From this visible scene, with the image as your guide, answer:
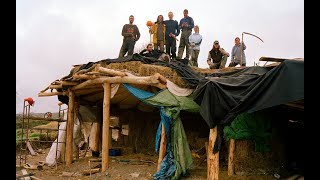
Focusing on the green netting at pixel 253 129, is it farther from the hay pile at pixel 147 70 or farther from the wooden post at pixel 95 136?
the wooden post at pixel 95 136

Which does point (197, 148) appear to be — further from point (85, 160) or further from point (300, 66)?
point (300, 66)

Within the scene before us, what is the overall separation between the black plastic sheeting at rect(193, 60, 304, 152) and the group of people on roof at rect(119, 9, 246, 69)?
3436mm

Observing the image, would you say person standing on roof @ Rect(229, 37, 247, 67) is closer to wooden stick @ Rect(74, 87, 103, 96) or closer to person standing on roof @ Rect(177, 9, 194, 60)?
person standing on roof @ Rect(177, 9, 194, 60)

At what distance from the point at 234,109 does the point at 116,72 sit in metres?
4.21

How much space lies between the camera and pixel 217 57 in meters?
12.9

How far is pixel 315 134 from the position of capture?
507 cm

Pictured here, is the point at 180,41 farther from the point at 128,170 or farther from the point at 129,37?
the point at 128,170

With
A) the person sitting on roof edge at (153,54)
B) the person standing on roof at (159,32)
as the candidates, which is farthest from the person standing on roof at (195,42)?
the person sitting on roof edge at (153,54)

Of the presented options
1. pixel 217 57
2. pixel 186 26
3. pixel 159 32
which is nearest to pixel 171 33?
pixel 159 32

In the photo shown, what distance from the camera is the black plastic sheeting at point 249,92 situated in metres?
6.25

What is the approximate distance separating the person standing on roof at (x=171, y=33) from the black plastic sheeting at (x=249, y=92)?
4.60m

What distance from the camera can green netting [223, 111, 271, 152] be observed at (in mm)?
9586

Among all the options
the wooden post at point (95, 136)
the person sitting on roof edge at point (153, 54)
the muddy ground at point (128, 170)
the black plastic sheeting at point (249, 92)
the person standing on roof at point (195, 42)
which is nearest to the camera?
the black plastic sheeting at point (249, 92)

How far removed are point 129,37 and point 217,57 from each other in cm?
341
